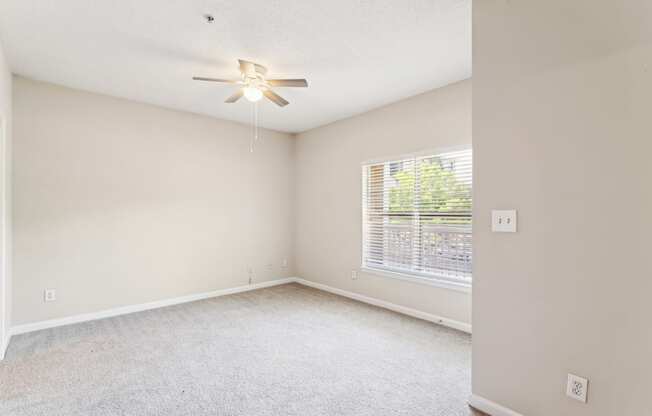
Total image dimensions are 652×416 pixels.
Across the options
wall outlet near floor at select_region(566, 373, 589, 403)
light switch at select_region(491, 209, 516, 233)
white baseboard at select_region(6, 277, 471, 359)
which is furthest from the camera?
white baseboard at select_region(6, 277, 471, 359)

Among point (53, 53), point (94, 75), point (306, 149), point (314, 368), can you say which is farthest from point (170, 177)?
point (314, 368)

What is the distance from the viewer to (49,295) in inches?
133

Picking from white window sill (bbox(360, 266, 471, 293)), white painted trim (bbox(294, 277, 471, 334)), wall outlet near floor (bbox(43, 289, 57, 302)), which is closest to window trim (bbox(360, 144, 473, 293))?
white window sill (bbox(360, 266, 471, 293))

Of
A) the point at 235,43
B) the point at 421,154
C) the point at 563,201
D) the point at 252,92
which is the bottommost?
the point at 563,201

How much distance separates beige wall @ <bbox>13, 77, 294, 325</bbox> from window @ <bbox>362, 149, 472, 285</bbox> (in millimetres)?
1910

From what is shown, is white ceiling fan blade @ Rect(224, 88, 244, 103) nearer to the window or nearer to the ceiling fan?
the ceiling fan

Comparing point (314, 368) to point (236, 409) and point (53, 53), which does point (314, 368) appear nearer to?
point (236, 409)

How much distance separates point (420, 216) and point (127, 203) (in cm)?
361

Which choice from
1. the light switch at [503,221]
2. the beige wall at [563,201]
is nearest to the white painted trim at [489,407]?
the beige wall at [563,201]

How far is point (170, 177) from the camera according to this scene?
13.9 feet

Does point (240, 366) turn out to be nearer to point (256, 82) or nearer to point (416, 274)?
point (416, 274)

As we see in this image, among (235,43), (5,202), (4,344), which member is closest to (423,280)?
(235,43)

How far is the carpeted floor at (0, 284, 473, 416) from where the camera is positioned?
6.67ft

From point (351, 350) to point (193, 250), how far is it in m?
2.73
